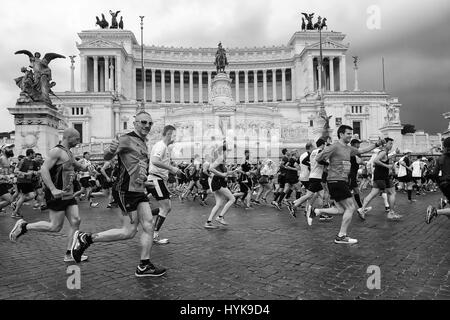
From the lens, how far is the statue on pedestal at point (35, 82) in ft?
61.6

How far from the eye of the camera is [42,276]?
5.09 metres

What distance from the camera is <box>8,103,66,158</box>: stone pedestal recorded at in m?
Answer: 18.5

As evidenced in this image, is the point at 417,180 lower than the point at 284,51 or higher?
lower

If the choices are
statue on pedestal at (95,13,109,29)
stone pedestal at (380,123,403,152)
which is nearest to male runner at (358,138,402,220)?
stone pedestal at (380,123,403,152)

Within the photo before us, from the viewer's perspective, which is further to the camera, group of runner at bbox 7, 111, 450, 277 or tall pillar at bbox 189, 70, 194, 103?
tall pillar at bbox 189, 70, 194, 103

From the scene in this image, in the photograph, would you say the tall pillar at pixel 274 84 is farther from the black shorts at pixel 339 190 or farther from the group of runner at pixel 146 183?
the black shorts at pixel 339 190

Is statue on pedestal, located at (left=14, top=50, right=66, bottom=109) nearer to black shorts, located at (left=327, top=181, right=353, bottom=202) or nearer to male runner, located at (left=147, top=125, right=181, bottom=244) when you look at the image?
male runner, located at (left=147, top=125, right=181, bottom=244)

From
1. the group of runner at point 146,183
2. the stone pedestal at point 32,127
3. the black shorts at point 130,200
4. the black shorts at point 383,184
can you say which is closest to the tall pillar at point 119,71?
the stone pedestal at point 32,127

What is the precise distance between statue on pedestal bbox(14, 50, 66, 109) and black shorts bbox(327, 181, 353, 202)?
661 inches

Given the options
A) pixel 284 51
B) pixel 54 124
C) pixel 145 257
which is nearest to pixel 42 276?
pixel 145 257

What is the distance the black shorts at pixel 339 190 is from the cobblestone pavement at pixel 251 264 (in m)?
0.88
